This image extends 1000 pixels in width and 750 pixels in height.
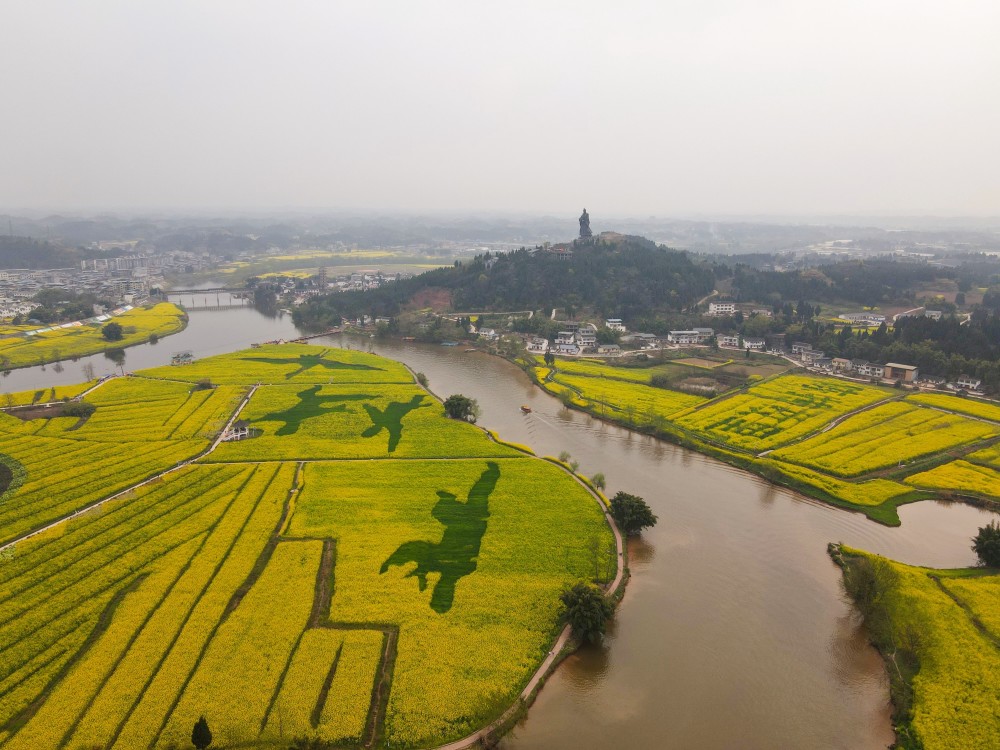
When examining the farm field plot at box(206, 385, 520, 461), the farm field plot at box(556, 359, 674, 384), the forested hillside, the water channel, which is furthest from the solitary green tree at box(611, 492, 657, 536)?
the forested hillside

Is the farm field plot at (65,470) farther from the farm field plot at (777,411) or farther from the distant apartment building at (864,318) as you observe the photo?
the distant apartment building at (864,318)

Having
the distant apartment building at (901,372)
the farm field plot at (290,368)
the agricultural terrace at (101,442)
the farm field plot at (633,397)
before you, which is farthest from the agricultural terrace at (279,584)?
the distant apartment building at (901,372)

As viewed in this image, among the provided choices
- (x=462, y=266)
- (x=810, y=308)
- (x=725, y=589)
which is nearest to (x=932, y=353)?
(x=810, y=308)

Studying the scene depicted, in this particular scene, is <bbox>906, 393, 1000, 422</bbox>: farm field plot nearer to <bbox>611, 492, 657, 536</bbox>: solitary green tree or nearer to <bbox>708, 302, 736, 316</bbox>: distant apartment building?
<bbox>611, 492, 657, 536</bbox>: solitary green tree

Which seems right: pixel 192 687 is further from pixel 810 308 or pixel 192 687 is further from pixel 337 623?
pixel 810 308

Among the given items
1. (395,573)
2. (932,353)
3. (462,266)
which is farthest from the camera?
(462,266)

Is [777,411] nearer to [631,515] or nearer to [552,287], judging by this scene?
[631,515]
